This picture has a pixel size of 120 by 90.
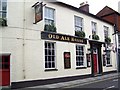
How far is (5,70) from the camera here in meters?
12.1

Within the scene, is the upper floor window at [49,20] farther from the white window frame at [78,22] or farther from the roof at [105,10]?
the roof at [105,10]

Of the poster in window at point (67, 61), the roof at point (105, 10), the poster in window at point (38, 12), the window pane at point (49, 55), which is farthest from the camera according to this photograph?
the roof at point (105, 10)

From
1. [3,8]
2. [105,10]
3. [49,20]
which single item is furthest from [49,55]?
[105,10]

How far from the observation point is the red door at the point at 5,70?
11930mm

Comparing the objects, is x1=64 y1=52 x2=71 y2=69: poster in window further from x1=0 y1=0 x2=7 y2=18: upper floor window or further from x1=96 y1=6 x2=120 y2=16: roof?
x1=96 y1=6 x2=120 y2=16: roof

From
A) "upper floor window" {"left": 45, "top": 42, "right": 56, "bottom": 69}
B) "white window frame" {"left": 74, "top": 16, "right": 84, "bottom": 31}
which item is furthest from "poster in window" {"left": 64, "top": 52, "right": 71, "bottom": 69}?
"white window frame" {"left": 74, "top": 16, "right": 84, "bottom": 31}

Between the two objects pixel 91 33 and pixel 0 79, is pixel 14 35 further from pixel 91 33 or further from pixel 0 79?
pixel 91 33

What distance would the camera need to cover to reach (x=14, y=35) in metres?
12.5

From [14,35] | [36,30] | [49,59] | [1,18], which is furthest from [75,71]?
[1,18]

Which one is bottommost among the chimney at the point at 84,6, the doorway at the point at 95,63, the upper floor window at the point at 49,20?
the doorway at the point at 95,63

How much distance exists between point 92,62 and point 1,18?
10512 millimetres

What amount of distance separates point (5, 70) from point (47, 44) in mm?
3881

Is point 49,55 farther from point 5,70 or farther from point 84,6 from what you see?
→ point 84,6

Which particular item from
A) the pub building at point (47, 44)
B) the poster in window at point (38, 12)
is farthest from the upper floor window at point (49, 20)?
the poster in window at point (38, 12)
